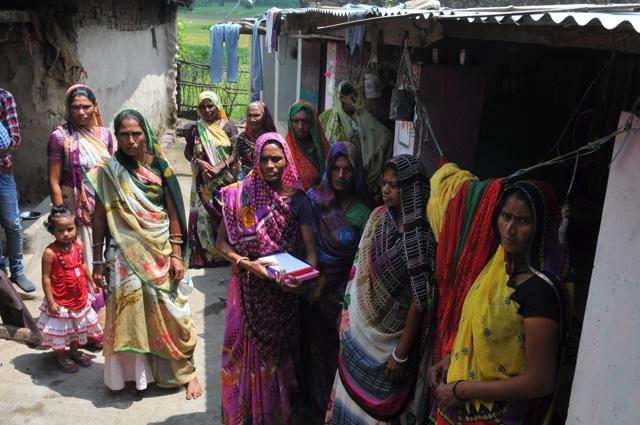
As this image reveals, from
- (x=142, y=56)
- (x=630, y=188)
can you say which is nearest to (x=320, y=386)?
(x=630, y=188)

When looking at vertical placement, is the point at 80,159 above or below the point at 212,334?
above

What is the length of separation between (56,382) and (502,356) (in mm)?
3288

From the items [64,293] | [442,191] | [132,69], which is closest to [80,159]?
[64,293]

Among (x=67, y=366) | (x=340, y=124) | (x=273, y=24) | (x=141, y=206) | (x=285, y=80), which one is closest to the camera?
(x=141, y=206)

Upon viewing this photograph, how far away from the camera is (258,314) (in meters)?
3.29

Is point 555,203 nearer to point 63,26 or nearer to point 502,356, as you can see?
point 502,356

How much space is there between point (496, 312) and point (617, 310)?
1.28 ft

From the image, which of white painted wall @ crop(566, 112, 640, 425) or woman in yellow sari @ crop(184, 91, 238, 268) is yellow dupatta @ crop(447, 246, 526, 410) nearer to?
white painted wall @ crop(566, 112, 640, 425)

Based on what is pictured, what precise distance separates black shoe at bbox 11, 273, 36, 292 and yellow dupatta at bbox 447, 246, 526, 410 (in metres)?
4.31

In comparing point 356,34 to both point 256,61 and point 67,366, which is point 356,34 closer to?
point 67,366

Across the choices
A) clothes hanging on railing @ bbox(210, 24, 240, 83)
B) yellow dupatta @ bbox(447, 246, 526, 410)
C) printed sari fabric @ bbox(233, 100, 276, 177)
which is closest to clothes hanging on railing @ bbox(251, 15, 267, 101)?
clothes hanging on railing @ bbox(210, 24, 240, 83)

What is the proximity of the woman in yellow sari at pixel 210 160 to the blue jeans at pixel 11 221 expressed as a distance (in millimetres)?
1671

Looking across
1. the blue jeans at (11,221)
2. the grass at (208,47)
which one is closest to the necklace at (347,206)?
the blue jeans at (11,221)

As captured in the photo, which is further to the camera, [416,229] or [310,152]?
[310,152]
